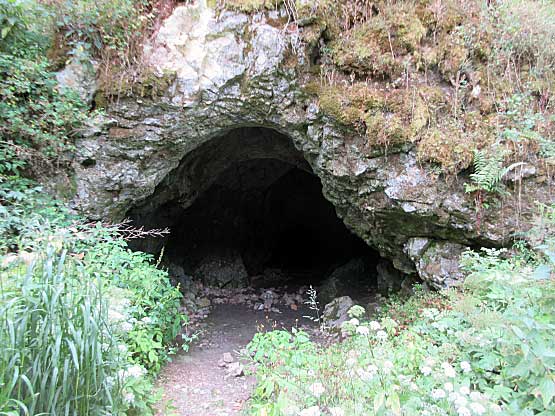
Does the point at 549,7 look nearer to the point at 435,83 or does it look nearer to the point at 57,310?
the point at 435,83

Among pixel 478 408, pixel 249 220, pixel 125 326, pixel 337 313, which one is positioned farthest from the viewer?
pixel 249 220

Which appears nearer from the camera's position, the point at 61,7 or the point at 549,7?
the point at 61,7

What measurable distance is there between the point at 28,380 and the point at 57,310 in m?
0.35

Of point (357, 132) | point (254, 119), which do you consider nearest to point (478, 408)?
point (357, 132)

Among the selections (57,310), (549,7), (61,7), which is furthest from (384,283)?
(61,7)

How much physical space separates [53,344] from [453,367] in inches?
96.0

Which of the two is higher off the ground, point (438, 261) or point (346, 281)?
point (438, 261)

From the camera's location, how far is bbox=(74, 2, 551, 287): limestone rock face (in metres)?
4.28

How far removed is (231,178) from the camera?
8625mm

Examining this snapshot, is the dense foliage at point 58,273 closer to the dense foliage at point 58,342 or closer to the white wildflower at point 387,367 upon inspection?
the dense foliage at point 58,342

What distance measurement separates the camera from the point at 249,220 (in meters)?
10.3

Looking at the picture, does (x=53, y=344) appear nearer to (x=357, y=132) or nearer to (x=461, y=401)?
(x=461, y=401)

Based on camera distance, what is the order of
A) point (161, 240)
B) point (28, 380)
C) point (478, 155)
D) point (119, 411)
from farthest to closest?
1. point (161, 240)
2. point (478, 155)
3. point (119, 411)
4. point (28, 380)

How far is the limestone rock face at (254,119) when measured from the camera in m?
4.28
